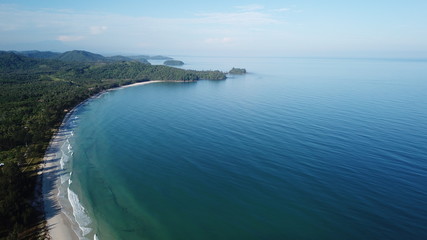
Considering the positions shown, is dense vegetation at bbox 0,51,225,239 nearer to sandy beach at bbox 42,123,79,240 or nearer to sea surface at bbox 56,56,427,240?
sandy beach at bbox 42,123,79,240

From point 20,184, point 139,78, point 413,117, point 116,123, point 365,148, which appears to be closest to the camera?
point 20,184

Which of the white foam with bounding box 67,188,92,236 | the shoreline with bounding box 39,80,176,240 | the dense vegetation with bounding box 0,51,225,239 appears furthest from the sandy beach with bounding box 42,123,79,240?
the dense vegetation with bounding box 0,51,225,239

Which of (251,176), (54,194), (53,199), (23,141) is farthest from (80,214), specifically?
(23,141)

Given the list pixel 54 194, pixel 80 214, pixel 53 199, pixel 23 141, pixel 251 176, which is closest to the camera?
pixel 80 214

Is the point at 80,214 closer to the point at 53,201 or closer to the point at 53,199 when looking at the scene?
the point at 53,201

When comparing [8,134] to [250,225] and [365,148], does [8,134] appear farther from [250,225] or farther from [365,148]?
[365,148]

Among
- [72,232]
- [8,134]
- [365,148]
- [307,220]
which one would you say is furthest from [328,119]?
[8,134]
